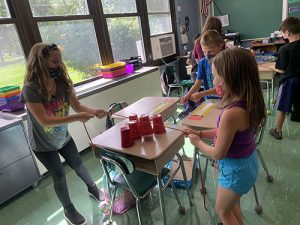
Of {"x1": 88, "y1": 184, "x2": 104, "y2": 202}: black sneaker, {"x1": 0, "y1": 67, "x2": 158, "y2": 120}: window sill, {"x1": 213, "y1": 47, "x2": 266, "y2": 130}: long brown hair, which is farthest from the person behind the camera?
{"x1": 0, "y1": 67, "x2": 158, "y2": 120}: window sill

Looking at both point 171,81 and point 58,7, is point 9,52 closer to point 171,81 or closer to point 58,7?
point 58,7

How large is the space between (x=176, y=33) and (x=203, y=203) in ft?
13.5

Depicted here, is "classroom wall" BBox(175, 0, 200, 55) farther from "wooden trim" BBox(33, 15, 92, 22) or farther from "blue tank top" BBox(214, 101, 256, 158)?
"blue tank top" BBox(214, 101, 256, 158)

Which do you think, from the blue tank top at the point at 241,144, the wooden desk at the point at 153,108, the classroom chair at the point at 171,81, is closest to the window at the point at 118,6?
the classroom chair at the point at 171,81

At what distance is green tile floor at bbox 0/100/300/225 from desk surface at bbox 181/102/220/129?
713 mm

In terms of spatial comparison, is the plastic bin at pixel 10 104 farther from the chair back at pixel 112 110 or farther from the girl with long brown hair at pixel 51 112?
the chair back at pixel 112 110

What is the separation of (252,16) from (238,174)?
5.14 meters

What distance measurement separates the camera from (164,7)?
16.3 ft

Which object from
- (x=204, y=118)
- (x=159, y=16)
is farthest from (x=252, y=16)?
(x=204, y=118)

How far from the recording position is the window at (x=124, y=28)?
12.5 ft

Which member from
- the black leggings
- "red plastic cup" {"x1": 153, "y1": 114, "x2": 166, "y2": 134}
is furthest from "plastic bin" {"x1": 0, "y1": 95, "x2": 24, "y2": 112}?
"red plastic cup" {"x1": 153, "y1": 114, "x2": 166, "y2": 134}

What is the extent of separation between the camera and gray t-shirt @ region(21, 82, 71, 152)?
60.9 inches

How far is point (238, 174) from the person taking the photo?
122 cm

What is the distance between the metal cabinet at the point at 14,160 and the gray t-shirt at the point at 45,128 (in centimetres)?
66
